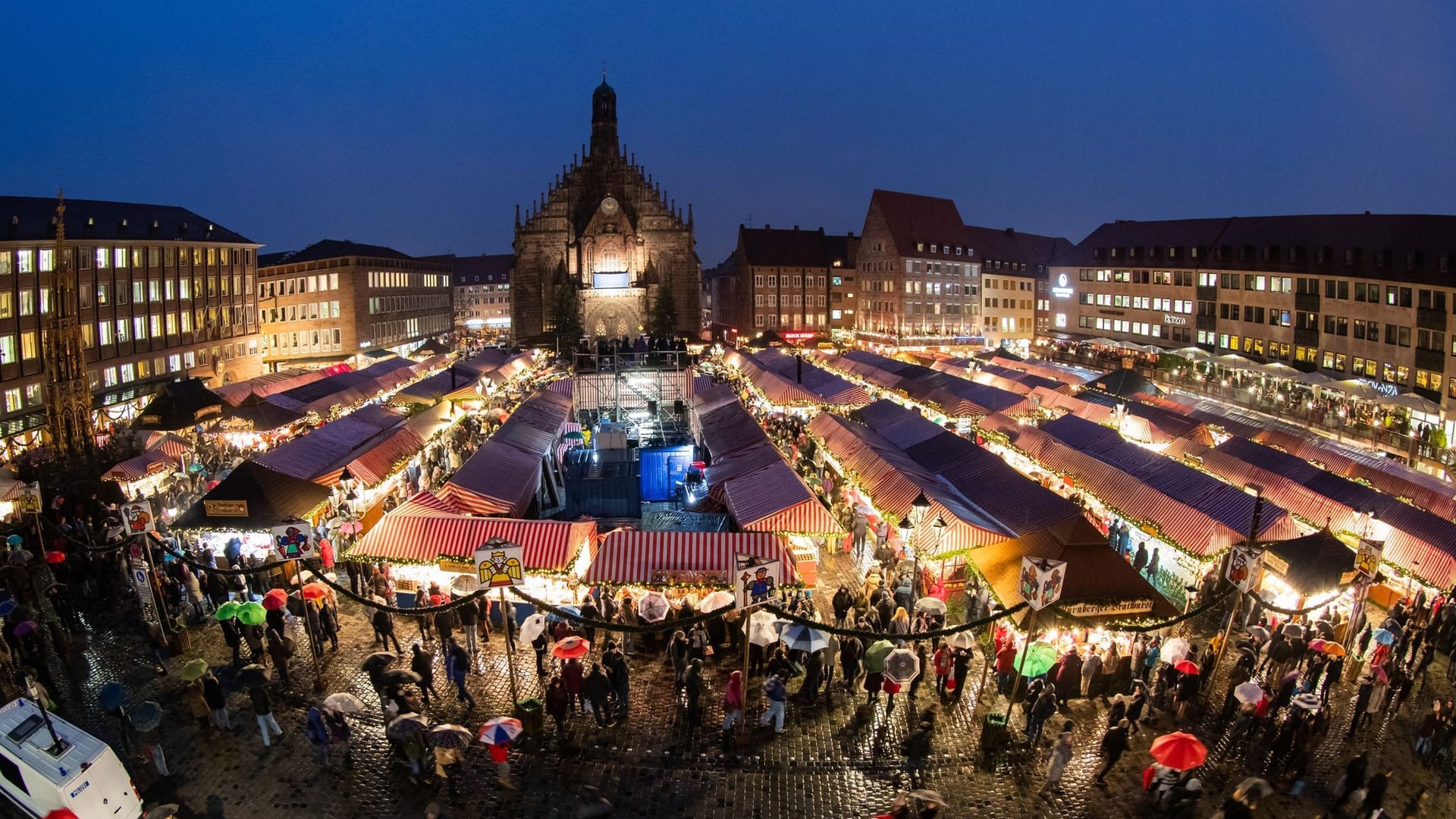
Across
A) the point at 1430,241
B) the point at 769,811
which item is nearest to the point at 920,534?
the point at 769,811

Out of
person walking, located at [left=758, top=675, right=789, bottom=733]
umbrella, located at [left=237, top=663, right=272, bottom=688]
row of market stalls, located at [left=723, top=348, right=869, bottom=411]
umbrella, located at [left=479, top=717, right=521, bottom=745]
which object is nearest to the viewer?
umbrella, located at [left=479, top=717, right=521, bottom=745]

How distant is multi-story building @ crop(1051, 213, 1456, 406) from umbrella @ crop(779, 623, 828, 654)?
36.5m

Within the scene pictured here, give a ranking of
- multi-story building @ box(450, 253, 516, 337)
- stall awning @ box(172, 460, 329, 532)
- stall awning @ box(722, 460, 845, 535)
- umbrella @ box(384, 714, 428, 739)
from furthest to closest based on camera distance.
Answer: multi-story building @ box(450, 253, 516, 337)
stall awning @ box(172, 460, 329, 532)
stall awning @ box(722, 460, 845, 535)
umbrella @ box(384, 714, 428, 739)

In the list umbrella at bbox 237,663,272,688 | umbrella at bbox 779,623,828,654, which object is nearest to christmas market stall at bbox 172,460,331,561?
umbrella at bbox 237,663,272,688

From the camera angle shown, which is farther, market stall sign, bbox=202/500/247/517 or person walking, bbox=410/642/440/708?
market stall sign, bbox=202/500/247/517

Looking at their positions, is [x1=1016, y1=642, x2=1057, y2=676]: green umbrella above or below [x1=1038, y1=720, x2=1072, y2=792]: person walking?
above

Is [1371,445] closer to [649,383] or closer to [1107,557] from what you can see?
[1107,557]

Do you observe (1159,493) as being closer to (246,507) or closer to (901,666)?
(901,666)

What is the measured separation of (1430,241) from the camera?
3853 cm

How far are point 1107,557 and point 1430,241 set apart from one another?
1453 inches

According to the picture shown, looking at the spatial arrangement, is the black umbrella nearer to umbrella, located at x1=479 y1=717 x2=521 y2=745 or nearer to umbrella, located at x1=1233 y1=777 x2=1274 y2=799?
umbrella, located at x1=479 y1=717 x2=521 y2=745

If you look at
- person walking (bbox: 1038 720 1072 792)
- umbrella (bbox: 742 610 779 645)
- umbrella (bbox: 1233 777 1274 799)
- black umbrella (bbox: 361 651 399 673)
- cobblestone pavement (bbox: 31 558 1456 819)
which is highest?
umbrella (bbox: 742 610 779 645)

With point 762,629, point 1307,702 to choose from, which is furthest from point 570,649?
point 1307,702

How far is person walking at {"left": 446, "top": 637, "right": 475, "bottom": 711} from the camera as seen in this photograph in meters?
12.3
